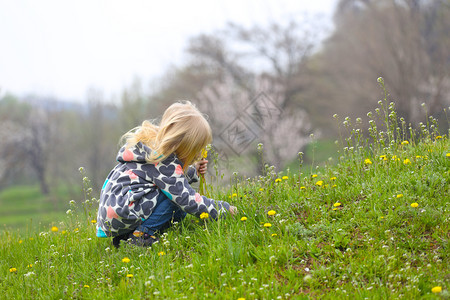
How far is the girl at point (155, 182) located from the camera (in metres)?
3.13

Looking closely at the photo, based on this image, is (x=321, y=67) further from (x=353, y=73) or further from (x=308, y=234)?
(x=308, y=234)

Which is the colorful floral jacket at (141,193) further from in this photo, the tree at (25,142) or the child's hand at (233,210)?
the tree at (25,142)

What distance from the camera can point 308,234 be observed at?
9.43 ft

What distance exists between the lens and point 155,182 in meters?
3.19

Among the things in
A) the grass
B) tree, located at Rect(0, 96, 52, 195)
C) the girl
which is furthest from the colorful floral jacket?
tree, located at Rect(0, 96, 52, 195)

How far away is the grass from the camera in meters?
2.40

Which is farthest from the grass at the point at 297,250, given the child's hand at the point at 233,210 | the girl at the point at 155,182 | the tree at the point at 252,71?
the tree at the point at 252,71

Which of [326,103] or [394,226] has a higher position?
[394,226]

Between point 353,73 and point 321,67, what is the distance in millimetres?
6035

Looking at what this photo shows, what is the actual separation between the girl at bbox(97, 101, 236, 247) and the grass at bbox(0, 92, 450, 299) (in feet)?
0.56

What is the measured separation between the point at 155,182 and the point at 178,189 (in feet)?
0.69

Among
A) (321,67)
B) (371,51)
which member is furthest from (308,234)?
(321,67)

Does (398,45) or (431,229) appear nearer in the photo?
(431,229)

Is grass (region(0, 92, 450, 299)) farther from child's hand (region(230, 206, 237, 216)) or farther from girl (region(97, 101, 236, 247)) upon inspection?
girl (region(97, 101, 236, 247))
